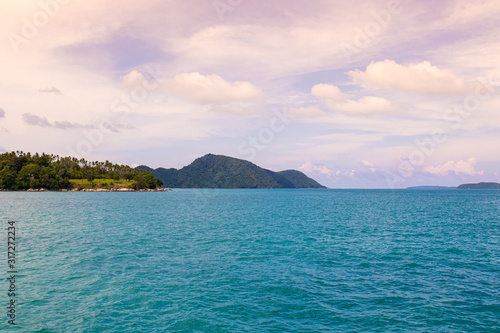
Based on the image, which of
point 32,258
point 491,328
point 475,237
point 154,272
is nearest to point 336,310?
point 491,328

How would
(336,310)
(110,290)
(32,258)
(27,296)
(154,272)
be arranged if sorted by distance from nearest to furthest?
(336,310), (27,296), (110,290), (154,272), (32,258)

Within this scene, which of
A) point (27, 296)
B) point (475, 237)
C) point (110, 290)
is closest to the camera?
point (27, 296)

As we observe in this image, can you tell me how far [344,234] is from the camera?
63469 mm

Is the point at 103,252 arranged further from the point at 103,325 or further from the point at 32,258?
the point at 103,325

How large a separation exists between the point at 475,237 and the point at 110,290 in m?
64.9

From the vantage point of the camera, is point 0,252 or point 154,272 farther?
point 0,252

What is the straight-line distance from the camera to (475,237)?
60.3 m

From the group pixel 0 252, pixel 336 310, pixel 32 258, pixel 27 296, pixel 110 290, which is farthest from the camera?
pixel 0 252

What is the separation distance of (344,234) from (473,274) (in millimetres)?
29225

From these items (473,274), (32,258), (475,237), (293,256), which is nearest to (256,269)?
(293,256)

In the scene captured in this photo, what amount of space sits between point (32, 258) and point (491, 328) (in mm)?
48811

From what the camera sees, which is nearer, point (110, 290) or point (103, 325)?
point (103, 325)

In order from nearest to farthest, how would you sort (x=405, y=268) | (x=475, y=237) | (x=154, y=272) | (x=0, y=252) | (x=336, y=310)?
(x=336, y=310), (x=154, y=272), (x=405, y=268), (x=0, y=252), (x=475, y=237)

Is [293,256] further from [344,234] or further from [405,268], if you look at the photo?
[344,234]
